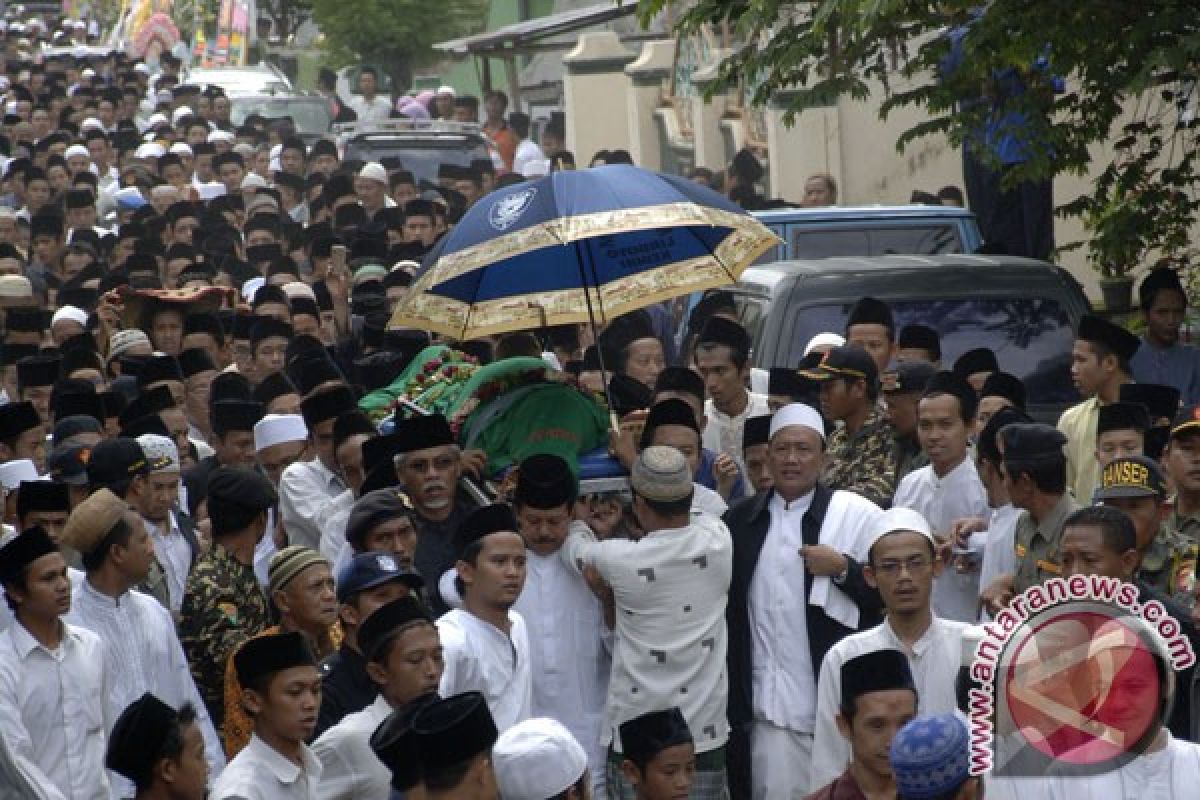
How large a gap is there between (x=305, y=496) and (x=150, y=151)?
67.4 ft

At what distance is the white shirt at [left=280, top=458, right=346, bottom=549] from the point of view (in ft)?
33.7

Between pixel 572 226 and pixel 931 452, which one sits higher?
pixel 572 226

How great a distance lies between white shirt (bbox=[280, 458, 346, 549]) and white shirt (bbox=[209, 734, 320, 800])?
3.12 m

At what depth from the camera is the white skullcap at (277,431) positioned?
37.0 ft

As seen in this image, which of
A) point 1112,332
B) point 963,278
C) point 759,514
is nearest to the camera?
point 759,514

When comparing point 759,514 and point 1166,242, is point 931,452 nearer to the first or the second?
point 759,514

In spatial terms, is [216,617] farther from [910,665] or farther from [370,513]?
[910,665]

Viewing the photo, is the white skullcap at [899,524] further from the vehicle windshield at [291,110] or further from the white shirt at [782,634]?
the vehicle windshield at [291,110]

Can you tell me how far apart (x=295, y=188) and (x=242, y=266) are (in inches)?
268

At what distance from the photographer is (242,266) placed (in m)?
19.0

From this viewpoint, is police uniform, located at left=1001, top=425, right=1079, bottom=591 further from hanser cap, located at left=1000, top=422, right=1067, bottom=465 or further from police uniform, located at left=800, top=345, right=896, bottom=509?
police uniform, located at left=800, top=345, right=896, bottom=509

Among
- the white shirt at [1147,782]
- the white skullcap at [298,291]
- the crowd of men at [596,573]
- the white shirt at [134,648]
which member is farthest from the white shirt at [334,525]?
the white skullcap at [298,291]

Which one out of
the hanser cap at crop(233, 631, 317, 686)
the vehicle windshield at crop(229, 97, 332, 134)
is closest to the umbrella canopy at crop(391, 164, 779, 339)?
the hanser cap at crop(233, 631, 317, 686)

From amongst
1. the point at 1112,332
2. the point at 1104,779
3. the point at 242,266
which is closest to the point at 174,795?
the point at 1104,779
